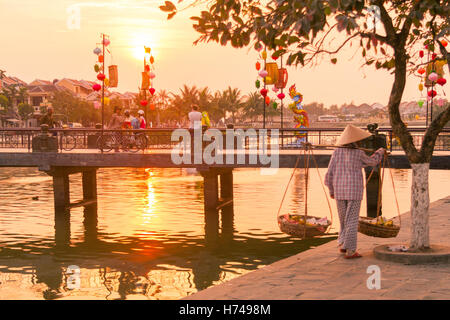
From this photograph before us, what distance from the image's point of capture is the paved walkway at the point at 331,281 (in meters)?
7.02

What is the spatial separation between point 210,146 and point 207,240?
388 centimetres

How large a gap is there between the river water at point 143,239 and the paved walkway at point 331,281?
9.43 ft

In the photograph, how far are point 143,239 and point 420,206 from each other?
9.74 metres

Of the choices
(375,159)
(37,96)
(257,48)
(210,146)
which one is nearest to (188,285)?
(375,159)

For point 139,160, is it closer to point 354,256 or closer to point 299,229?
point 299,229

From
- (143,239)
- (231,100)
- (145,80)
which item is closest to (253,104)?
(231,100)

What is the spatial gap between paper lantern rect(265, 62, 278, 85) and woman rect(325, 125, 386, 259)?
69.8ft

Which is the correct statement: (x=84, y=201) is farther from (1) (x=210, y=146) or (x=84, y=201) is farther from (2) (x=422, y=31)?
(2) (x=422, y=31)

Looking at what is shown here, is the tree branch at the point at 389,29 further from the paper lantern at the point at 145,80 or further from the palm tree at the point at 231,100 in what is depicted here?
the palm tree at the point at 231,100

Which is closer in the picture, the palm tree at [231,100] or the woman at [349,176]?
the woman at [349,176]

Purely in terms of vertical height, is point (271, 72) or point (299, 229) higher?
point (271, 72)

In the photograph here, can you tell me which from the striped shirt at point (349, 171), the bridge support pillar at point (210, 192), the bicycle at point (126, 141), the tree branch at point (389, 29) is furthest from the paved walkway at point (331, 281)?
the bicycle at point (126, 141)

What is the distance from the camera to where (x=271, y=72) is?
98.8 feet

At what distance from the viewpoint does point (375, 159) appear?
29.0 ft
